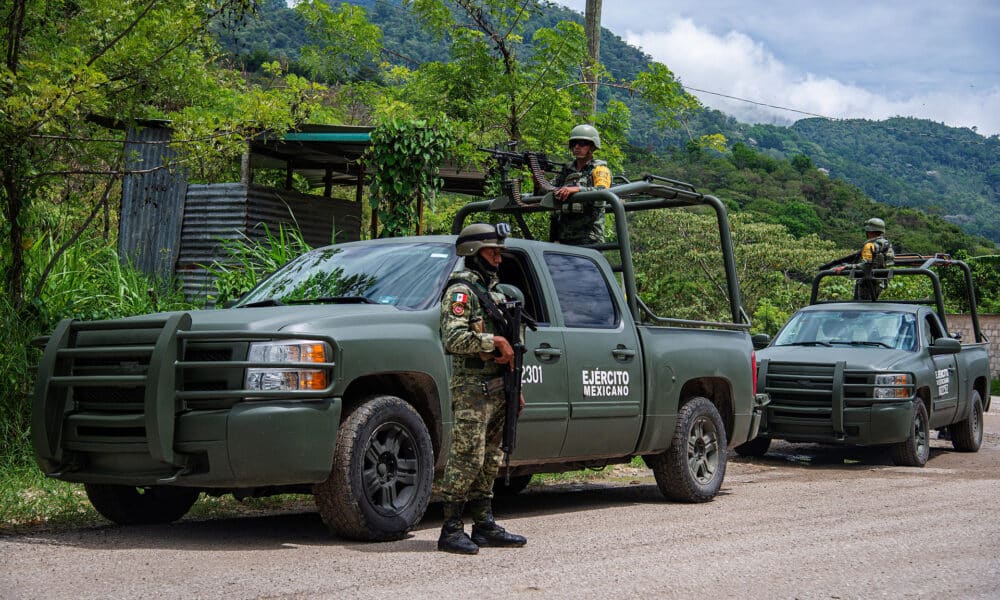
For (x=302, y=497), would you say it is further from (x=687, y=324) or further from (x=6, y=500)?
(x=687, y=324)

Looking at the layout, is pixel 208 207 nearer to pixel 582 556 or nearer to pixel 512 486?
pixel 512 486

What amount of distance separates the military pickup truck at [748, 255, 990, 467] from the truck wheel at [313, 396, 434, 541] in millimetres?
6911

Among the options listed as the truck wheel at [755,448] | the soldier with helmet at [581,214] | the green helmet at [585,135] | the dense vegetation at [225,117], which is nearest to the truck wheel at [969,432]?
the truck wheel at [755,448]

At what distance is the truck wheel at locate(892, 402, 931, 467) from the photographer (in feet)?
40.9

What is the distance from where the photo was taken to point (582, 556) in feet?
20.4

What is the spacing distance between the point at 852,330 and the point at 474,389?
8.64 metres

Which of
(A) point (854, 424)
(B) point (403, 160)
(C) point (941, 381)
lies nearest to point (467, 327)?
(A) point (854, 424)

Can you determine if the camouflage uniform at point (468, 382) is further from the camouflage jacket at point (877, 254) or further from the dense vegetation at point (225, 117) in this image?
the camouflage jacket at point (877, 254)

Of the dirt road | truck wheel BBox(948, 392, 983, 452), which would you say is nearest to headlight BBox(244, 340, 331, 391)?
the dirt road

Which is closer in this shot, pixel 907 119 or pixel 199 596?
pixel 199 596

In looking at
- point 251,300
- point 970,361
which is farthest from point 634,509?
point 970,361

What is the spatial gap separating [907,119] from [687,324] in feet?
599

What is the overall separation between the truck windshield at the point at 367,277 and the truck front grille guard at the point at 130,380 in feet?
3.42

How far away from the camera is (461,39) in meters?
17.8
